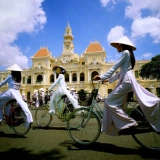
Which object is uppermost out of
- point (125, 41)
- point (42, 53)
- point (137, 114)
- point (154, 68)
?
point (42, 53)

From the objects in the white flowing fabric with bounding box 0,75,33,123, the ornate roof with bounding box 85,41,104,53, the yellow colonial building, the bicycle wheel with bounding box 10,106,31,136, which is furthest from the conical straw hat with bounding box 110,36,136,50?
the ornate roof with bounding box 85,41,104,53

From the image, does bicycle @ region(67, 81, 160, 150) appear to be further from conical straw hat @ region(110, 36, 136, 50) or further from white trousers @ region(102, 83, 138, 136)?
conical straw hat @ region(110, 36, 136, 50)

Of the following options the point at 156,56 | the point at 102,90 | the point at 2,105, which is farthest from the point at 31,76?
the point at 2,105

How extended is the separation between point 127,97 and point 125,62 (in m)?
0.59

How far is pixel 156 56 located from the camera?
23812 mm

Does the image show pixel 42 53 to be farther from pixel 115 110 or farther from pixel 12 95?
pixel 115 110

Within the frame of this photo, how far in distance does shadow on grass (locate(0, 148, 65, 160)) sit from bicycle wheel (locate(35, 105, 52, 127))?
1.81m

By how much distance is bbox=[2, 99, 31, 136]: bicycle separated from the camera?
3.44 metres

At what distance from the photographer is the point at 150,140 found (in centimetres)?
245

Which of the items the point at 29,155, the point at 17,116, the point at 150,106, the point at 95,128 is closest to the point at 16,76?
the point at 17,116

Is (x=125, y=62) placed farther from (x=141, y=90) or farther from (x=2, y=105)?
(x=2, y=105)

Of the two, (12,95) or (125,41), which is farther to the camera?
(12,95)

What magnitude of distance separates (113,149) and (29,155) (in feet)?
4.48

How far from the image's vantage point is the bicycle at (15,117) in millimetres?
3443
